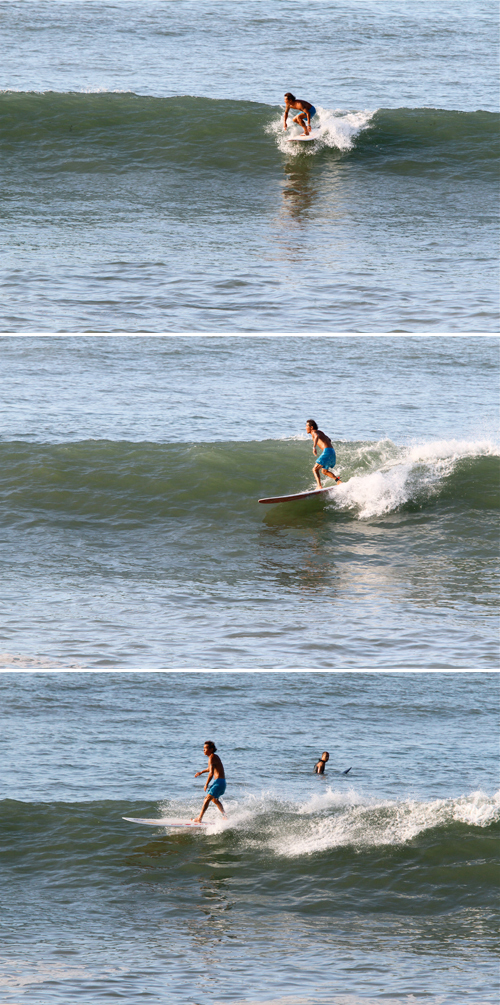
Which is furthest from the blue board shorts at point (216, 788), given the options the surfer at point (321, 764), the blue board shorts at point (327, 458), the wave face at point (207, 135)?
the wave face at point (207, 135)

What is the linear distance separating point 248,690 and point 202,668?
448 centimetres

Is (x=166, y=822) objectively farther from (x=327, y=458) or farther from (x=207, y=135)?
(x=207, y=135)

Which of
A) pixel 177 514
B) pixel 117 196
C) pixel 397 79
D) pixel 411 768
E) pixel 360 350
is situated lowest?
pixel 411 768

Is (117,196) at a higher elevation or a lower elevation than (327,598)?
higher

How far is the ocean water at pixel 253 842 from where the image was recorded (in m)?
6.55

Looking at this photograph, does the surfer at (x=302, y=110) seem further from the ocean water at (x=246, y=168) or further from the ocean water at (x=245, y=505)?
the ocean water at (x=245, y=505)

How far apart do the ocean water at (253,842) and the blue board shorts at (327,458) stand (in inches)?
127

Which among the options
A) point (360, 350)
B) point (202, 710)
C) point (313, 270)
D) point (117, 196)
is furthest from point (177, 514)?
point (360, 350)

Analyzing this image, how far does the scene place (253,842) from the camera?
28.5 ft

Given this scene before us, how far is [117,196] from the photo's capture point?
486 inches

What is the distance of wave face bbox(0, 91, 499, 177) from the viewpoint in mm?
A: 13945

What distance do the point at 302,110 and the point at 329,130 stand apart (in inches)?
34.8

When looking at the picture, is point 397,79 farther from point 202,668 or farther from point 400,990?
point 400,990

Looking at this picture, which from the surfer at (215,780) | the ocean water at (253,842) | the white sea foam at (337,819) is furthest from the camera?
the surfer at (215,780)
